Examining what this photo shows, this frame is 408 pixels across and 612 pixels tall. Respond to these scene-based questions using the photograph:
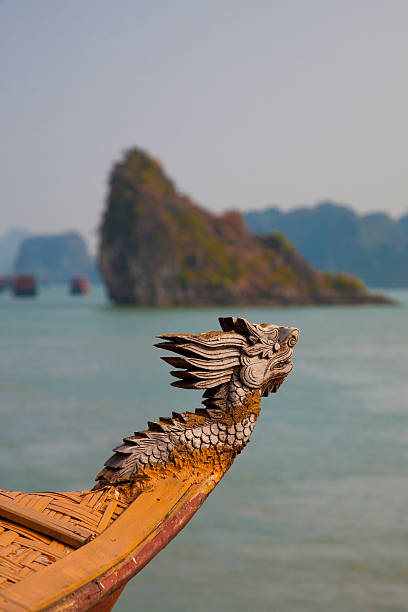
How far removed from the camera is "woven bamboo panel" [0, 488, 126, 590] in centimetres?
185

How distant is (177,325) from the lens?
33.4 metres

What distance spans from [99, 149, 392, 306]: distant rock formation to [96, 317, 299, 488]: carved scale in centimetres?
4601

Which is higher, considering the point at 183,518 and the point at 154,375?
the point at 183,518

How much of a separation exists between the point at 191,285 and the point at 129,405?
34.7 meters

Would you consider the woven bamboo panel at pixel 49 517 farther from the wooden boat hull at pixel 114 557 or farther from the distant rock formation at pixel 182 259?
the distant rock formation at pixel 182 259

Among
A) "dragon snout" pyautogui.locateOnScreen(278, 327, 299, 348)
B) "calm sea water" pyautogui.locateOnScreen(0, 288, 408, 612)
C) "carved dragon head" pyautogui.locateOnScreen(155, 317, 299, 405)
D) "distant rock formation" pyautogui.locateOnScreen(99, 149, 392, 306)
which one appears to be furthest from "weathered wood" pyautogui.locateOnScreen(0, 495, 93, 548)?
"distant rock formation" pyautogui.locateOnScreen(99, 149, 392, 306)

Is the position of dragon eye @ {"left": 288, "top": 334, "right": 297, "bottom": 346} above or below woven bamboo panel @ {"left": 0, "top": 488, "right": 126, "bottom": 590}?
above

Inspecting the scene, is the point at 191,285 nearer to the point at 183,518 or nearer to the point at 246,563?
the point at 246,563

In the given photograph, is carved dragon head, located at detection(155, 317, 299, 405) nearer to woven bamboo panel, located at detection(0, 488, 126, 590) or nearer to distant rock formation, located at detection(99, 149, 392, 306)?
woven bamboo panel, located at detection(0, 488, 126, 590)

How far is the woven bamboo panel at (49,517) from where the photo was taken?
1.85 m

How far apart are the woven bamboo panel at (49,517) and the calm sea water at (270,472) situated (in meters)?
3.37

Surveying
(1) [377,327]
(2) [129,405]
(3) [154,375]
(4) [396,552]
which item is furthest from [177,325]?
(4) [396,552]

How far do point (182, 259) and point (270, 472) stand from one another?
134ft

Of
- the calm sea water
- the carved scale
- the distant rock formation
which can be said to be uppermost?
the distant rock formation
